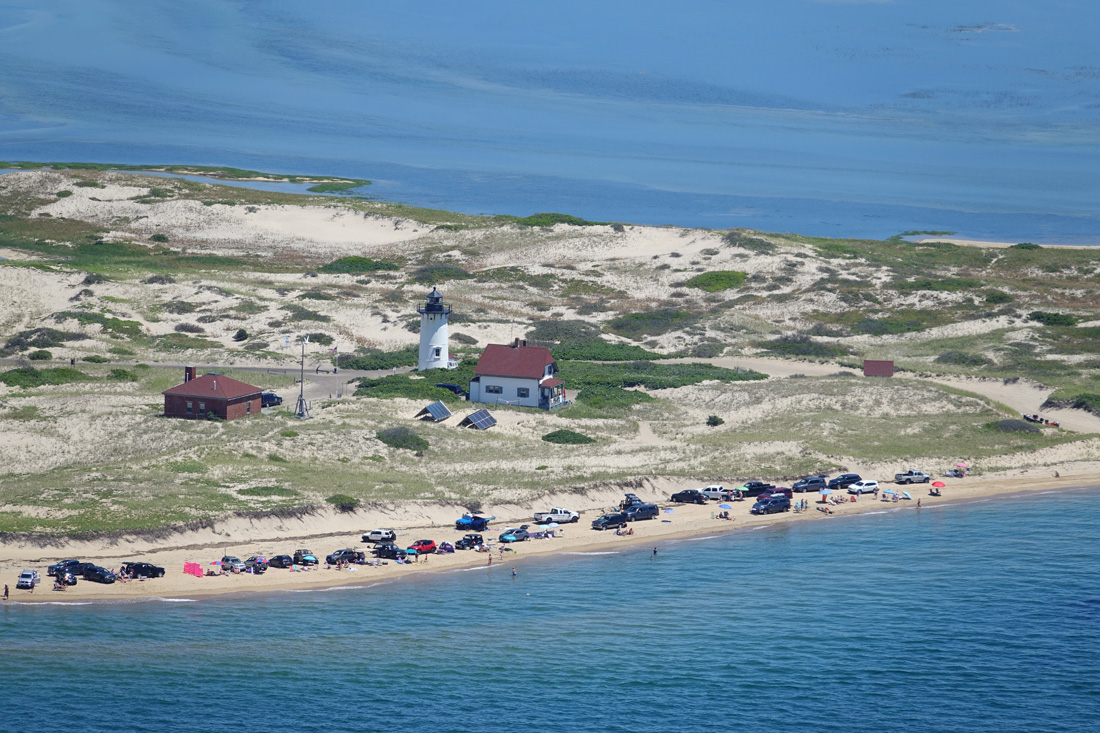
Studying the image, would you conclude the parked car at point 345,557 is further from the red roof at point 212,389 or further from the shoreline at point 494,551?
the red roof at point 212,389

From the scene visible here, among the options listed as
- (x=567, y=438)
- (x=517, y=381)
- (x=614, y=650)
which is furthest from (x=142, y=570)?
(x=517, y=381)

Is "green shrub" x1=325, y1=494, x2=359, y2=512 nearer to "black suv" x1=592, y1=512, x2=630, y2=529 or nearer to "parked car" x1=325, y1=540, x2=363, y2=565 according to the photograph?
"parked car" x1=325, y1=540, x2=363, y2=565

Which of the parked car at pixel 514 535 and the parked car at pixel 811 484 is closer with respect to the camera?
the parked car at pixel 514 535

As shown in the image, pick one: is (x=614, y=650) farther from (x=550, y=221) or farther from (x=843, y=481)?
(x=550, y=221)

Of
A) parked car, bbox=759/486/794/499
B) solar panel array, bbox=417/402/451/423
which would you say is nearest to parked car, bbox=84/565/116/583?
solar panel array, bbox=417/402/451/423

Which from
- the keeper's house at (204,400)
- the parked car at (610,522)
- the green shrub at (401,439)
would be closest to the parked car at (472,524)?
the parked car at (610,522)
